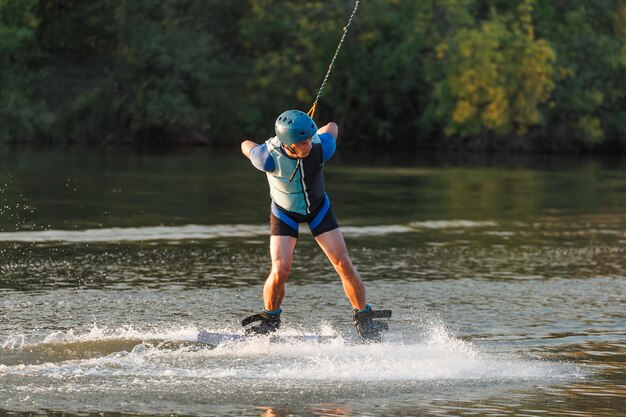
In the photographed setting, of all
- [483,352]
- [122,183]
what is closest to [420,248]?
[483,352]

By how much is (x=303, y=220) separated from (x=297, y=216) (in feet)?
0.22

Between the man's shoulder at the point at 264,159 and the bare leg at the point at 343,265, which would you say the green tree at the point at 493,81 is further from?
the man's shoulder at the point at 264,159

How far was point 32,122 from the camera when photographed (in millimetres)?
47406

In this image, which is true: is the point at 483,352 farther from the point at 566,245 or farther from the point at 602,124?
the point at 602,124

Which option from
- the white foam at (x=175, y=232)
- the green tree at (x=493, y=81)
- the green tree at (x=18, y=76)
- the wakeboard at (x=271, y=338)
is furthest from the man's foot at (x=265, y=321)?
the green tree at (x=18, y=76)

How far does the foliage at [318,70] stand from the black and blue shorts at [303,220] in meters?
37.0

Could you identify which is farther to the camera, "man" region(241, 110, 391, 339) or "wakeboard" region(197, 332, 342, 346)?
"man" region(241, 110, 391, 339)

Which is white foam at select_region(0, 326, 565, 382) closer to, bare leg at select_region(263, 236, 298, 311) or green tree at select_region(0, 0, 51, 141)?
bare leg at select_region(263, 236, 298, 311)

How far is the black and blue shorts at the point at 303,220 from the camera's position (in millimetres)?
10339

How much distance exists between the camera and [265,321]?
10.3m

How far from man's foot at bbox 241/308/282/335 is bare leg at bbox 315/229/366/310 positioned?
1.83 ft

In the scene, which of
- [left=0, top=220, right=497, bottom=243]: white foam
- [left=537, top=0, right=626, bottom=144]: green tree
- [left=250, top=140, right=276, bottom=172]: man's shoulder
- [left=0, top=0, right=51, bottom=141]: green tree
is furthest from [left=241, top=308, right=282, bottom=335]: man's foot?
[left=537, top=0, right=626, bottom=144]: green tree

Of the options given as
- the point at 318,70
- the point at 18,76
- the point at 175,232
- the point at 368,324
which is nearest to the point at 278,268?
the point at 368,324

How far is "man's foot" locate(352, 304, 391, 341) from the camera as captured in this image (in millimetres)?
10227
